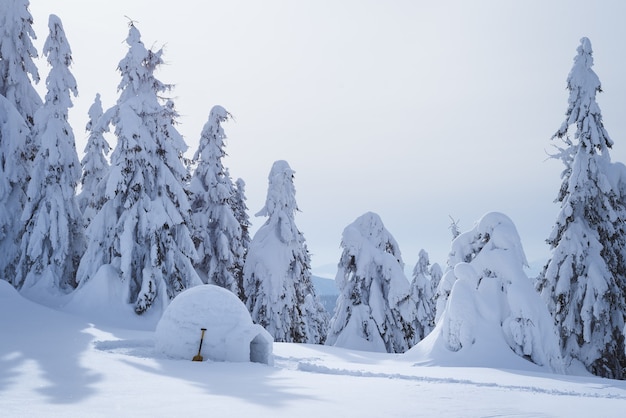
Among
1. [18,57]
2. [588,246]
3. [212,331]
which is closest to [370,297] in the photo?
[588,246]

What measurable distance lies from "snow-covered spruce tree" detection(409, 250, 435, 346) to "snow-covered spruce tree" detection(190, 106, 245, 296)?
14.8 meters

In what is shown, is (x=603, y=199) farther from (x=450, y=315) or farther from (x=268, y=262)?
(x=268, y=262)

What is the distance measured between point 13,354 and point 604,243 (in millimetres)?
23241

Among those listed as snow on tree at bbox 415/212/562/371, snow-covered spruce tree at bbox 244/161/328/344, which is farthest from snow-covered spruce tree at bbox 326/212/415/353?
snow on tree at bbox 415/212/562/371

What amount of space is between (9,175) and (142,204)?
8.36 meters

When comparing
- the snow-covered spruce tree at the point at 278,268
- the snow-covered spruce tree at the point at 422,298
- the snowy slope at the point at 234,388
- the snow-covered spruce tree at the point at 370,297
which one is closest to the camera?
the snowy slope at the point at 234,388

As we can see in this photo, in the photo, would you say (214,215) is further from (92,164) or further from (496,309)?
(496,309)

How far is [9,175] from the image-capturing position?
26578mm

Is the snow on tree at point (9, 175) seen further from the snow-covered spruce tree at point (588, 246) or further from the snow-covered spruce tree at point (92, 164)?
the snow-covered spruce tree at point (588, 246)

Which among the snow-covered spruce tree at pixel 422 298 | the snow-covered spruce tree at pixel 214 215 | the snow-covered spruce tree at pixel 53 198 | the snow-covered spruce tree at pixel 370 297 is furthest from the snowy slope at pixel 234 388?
the snow-covered spruce tree at pixel 422 298

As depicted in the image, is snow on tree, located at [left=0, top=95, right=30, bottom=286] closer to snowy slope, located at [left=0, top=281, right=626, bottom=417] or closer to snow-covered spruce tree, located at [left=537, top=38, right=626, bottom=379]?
snowy slope, located at [left=0, top=281, right=626, bottom=417]

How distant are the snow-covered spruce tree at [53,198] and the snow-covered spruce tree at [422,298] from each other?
23.4m

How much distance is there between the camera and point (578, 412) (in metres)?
8.05

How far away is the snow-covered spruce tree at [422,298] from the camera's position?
37.8 m
